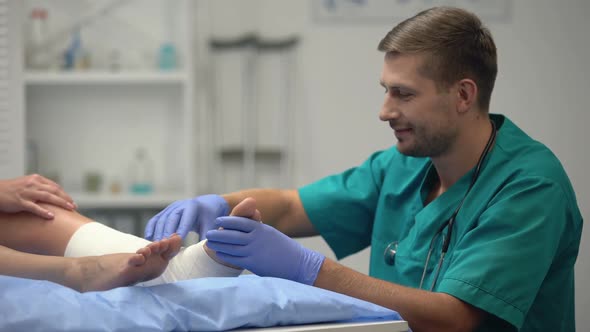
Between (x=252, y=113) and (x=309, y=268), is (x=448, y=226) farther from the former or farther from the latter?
(x=252, y=113)

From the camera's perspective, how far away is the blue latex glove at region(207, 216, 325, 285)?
1221mm

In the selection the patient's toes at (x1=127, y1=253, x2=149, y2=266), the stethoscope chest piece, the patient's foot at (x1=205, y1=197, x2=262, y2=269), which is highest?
the patient's foot at (x1=205, y1=197, x2=262, y2=269)

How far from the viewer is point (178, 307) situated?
1.00 m

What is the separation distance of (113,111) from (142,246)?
2080mm

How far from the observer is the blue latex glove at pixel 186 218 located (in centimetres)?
146

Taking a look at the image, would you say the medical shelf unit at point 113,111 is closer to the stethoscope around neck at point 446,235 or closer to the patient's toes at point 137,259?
the stethoscope around neck at point 446,235

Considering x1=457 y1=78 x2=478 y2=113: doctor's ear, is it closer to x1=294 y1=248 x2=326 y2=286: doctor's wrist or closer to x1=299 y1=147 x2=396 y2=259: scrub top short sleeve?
x1=299 y1=147 x2=396 y2=259: scrub top short sleeve

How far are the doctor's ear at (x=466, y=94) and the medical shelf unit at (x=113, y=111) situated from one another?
190 cm

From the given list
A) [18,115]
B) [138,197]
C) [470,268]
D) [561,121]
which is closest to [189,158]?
[138,197]

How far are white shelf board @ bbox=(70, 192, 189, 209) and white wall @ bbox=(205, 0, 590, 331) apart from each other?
2.60 ft

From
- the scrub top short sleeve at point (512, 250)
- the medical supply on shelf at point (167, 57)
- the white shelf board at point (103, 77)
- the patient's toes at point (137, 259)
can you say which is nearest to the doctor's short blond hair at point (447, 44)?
the scrub top short sleeve at point (512, 250)

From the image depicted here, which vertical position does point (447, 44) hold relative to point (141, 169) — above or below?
above

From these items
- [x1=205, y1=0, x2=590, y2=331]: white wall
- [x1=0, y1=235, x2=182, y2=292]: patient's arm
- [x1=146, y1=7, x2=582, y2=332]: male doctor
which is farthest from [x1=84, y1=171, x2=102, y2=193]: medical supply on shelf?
[x1=0, y1=235, x2=182, y2=292]: patient's arm

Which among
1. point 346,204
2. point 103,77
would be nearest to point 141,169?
point 103,77
